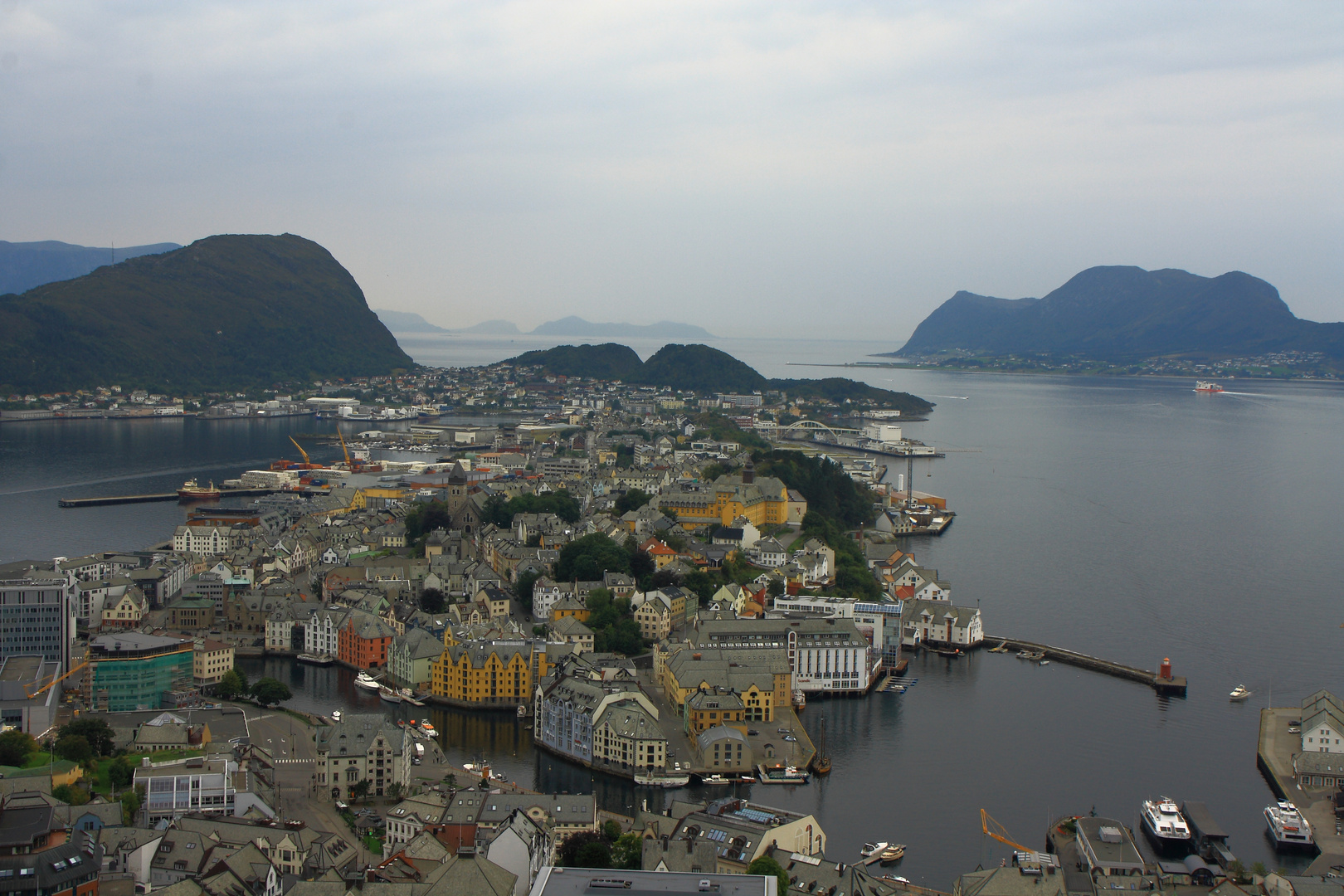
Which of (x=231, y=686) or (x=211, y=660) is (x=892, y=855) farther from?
(x=211, y=660)

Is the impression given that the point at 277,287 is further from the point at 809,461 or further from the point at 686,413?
the point at 809,461

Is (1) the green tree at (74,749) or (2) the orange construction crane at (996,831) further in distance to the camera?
(1) the green tree at (74,749)

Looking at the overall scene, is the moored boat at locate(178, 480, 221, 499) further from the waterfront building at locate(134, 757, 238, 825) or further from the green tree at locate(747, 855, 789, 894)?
the green tree at locate(747, 855, 789, 894)

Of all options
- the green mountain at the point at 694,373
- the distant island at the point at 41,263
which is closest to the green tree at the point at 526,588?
the green mountain at the point at 694,373

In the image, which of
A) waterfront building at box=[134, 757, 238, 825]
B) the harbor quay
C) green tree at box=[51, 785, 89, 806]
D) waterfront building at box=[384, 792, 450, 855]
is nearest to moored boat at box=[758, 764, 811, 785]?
waterfront building at box=[384, 792, 450, 855]

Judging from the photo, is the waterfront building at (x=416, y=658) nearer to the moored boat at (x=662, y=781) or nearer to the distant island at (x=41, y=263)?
the moored boat at (x=662, y=781)
